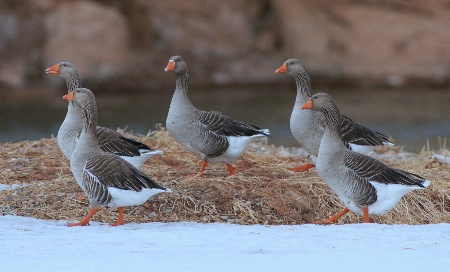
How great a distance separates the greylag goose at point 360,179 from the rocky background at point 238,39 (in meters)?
11.5

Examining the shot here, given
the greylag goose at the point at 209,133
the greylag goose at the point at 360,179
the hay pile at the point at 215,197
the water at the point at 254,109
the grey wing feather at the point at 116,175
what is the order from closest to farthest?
the grey wing feather at the point at 116,175
the greylag goose at the point at 360,179
the hay pile at the point at 215,197
the greylag goose at the point at 209,133
the water at the point at 254,109

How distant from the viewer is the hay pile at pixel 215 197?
723cm

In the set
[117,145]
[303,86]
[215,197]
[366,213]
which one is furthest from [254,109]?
[366,213]

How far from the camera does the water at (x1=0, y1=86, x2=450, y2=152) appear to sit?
53.9 ft

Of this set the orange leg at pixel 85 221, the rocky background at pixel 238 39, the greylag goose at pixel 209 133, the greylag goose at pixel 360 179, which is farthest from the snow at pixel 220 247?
the rocky background at pixel 238 39

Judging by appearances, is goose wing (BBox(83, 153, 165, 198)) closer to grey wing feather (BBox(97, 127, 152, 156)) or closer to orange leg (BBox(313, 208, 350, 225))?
grey wing feather (BBox(97, 127, 152, 156))

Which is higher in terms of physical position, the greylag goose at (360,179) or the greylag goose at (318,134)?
the greylag goose at (318,134)

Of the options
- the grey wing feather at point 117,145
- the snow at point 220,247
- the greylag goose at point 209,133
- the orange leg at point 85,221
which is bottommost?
the snow at point 220,247

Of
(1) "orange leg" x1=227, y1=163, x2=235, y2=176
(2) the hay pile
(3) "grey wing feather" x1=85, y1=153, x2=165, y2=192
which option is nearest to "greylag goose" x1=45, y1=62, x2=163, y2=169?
(2) the hay pile

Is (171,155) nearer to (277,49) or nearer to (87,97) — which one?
(87,97)

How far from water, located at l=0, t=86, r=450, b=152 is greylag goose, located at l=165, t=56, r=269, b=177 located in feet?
23.1

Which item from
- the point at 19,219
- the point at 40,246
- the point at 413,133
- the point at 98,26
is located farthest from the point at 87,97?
the point at 98,26

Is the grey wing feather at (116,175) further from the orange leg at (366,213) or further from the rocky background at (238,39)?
the rocky background at (238,39)

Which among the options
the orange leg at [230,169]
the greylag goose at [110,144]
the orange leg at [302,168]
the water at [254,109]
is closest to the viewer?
the greylag goose at [110,144]
